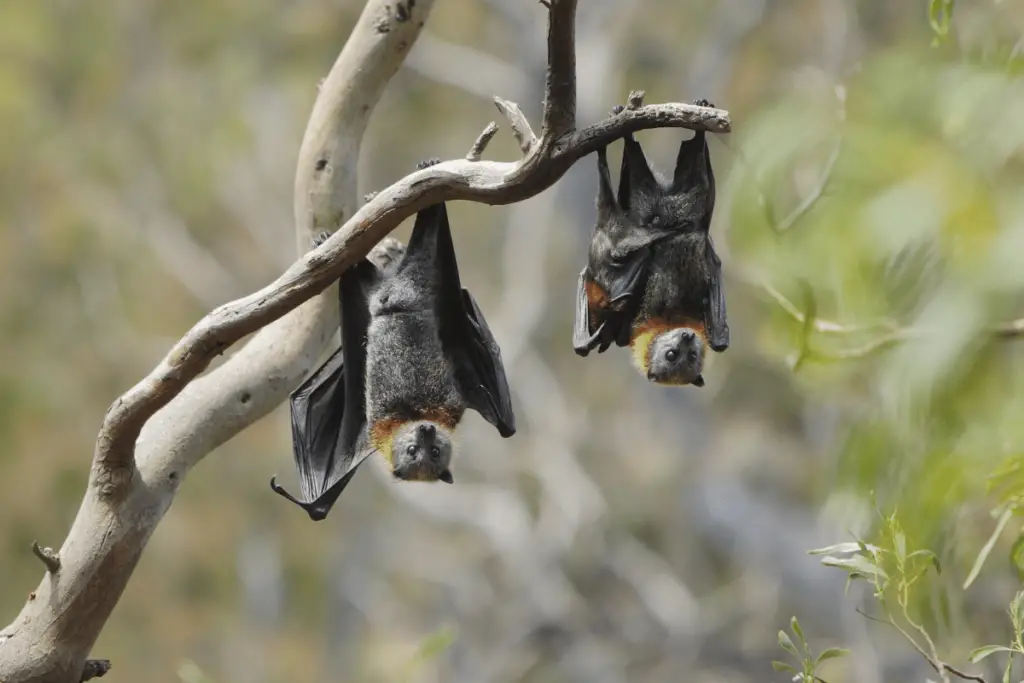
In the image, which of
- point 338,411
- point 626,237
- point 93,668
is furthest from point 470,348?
→ point 93,668

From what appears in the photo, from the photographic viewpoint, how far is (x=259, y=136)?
A: 10.1m

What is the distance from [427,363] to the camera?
2.71 m

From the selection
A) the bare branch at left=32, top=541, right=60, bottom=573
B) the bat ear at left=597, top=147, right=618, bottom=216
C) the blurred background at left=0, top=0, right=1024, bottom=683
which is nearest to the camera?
the bare branch at left=32, top=541, right=60, bottom=573

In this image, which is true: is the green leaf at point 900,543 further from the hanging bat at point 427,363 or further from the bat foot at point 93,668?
the bat foot at point 93,668

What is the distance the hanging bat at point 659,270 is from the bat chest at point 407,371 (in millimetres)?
379

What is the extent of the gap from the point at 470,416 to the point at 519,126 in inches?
238

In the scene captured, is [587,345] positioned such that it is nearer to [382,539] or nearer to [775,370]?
[775,370]

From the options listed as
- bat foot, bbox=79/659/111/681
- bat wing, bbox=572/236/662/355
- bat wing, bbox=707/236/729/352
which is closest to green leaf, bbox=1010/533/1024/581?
bat wing, bbox=707/236/729/352

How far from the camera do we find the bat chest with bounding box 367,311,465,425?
8.62ft

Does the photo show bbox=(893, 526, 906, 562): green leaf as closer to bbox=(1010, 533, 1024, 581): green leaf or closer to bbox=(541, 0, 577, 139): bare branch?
bbox=(1010, 533, 1024, 581): green leaf

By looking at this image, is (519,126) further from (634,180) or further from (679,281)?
(679,281)

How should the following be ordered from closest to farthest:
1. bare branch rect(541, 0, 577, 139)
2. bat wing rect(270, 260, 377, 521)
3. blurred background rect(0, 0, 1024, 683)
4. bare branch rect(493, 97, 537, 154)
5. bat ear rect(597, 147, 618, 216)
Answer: bare branch rect(541, 0, 577, 139), bare branch rect(493, 97, 537, 154), bat ear rect(597, 147, 618, 216), bat wing rect(270, 260, 377, 521), blurred background rect(0, 0, 1024, 683)

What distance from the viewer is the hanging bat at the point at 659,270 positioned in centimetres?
256

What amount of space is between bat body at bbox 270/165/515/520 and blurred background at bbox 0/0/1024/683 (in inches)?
236
